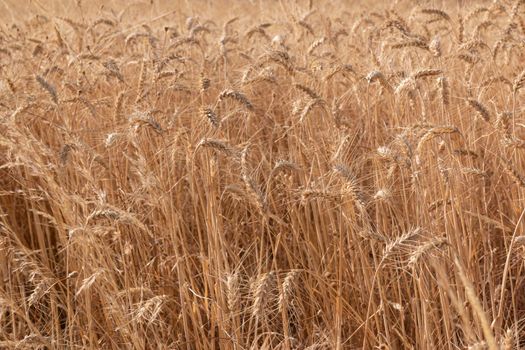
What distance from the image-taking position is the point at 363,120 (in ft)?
9.45

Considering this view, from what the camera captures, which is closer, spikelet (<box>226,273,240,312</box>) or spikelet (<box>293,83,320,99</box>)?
spikelet (<box>226,273,240,312</box>)

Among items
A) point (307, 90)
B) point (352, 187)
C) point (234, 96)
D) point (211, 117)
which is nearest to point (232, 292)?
point (352, 187)

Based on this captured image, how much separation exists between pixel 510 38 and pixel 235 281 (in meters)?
1.77

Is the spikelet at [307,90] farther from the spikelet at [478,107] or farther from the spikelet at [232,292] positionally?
the spikelet at [232,292]

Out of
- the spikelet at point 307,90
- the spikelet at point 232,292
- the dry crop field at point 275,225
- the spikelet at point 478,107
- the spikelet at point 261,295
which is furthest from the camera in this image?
the spikelet at point 307,90

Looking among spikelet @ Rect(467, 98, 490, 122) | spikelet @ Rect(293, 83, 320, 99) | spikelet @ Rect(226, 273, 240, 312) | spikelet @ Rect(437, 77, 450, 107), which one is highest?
spikelet @ Rect(293, 83, 320, 99)

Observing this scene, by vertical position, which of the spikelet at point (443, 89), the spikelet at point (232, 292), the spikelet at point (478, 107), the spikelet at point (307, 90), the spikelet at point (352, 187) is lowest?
the spikelet at point (232, 292)

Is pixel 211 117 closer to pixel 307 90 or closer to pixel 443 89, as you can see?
pixel 307 90

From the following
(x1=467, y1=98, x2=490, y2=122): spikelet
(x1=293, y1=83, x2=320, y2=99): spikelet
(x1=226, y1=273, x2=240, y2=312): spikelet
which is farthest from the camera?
(x1=293, y1=83, x2=320, y2=99): spikelet

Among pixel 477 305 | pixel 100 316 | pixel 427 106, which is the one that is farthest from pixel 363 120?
Answer: pixel 477 305

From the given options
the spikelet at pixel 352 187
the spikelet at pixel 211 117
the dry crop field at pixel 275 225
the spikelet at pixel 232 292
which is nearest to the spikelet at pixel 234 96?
the dry crop field at pixel 275 225

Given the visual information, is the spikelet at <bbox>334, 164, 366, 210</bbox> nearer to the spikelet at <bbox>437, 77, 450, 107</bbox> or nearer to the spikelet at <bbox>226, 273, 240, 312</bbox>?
the spikelet at <bbox>226, 273, 240, 312</bbox>

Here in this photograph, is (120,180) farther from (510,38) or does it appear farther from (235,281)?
(510,38)

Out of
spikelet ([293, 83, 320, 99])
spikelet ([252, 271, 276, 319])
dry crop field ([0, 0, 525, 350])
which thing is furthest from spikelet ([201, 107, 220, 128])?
spikelet ([252, 271, 276, 319])
